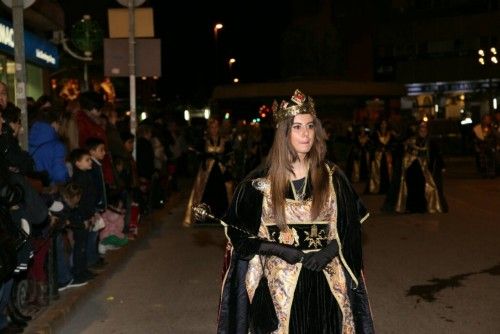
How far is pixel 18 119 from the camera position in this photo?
8445mm

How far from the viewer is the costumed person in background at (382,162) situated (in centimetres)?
2092

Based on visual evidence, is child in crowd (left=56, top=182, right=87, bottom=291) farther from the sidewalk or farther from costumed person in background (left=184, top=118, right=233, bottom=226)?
costumed person in background (left=184, top=118, right=233, bottom=226)

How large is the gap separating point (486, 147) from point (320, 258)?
21.4 m

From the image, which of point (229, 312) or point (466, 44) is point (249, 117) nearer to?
point (466, 44)

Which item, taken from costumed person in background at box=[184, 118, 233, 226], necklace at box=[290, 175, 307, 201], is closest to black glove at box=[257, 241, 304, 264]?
necklace at box=[290, 175, 307, 201]

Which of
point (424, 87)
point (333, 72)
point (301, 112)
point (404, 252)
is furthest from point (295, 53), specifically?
point (301, 112)

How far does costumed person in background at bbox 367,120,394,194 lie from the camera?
20.9 meters

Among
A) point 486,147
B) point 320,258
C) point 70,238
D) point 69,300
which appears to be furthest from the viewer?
point 486,147

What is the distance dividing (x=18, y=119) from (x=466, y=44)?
55.2m

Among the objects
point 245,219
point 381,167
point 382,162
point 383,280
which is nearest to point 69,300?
point 383,280

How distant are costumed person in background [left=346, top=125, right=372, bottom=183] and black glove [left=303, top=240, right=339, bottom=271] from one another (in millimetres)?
18892

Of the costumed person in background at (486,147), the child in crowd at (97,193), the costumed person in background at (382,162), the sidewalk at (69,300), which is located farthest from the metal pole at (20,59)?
the costumed person in background at (486,147)

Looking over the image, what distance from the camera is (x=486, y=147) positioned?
24.9m

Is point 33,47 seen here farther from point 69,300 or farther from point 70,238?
point 69,300
